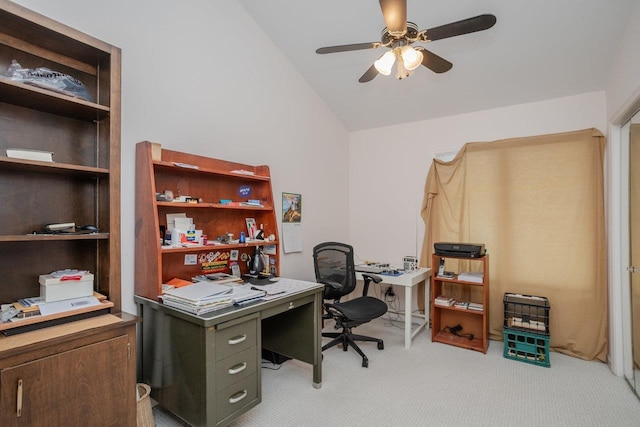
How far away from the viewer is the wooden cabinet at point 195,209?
1982mm

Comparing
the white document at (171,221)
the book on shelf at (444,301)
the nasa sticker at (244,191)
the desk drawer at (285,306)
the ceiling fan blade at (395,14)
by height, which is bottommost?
the book on shelf at (444,301)

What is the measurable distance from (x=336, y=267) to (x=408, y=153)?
178 centimetres

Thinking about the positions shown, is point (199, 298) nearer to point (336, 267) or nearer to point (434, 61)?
point (336, 267)

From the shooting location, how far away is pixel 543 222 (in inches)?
122

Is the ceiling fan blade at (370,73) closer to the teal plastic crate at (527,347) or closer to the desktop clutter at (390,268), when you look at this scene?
the desktop clutter at (390,268)

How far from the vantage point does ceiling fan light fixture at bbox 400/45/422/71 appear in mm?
1902

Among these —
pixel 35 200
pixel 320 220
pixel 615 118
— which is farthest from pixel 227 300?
pixel 615 118

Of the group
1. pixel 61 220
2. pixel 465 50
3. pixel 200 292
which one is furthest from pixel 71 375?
pixel 465 50

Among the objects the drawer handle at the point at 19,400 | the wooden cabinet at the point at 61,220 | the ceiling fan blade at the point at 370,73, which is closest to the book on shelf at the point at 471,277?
the ceiling fan blade at the point at 370,73

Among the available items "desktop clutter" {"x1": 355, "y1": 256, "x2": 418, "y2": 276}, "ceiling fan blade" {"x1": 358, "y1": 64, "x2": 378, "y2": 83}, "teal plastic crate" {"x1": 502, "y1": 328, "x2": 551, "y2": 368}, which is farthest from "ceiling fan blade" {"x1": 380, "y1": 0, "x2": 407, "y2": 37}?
"teal plastic crate" {"x1": 502, "y1": 328, "x2": 551, "y2": 368}

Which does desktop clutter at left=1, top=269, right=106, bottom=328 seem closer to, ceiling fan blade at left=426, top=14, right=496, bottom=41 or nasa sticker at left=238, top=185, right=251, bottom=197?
nasa sticker at left=238, top=185, right=251, bottom=197

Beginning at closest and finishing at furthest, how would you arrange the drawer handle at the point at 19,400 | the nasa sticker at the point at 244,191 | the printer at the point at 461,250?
1. the drawer handle at the point at 19,400
2. the nasa sticker at the point at 244,191
3. the printer at the point at 461,250

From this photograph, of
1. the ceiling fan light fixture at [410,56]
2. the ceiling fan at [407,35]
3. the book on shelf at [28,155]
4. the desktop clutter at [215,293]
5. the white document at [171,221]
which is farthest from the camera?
the white document at [171,221]

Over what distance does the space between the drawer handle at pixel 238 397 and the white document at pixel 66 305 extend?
0.87 m
